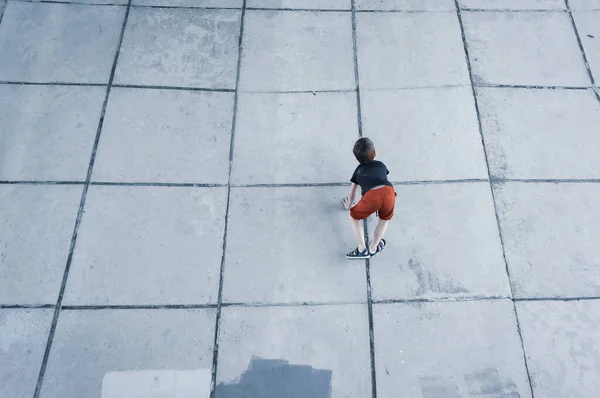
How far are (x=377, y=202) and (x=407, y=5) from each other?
3.10m

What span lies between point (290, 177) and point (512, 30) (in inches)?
126

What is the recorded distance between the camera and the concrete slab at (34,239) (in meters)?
3.84

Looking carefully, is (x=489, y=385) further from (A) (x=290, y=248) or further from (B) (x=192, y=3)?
(B) (x=192, y=3)

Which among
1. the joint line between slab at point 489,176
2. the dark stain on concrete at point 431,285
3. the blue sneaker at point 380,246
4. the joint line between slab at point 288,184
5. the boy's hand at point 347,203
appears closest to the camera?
the joint line between slab at point 489,176

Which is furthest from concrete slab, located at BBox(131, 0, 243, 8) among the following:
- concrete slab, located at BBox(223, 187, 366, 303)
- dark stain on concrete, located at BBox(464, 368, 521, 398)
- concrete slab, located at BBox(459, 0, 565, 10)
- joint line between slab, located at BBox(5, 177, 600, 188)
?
dark stain on concrete, located at BBox(464, 368, 521, 398)

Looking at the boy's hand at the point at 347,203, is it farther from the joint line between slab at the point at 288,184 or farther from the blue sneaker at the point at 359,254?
the blue sneaker at the point at 359,254

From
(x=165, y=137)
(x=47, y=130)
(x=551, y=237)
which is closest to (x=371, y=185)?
(x=551, y=237)

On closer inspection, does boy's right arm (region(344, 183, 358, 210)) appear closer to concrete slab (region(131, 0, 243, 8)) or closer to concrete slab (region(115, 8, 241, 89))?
concrete slab (region(115, 8, 241, 89))

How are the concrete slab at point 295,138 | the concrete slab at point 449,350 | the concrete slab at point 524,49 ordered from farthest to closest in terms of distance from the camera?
the concrete slab at point 524,49, the concrete slab at point 295,138, the concrete slab at point 449,350

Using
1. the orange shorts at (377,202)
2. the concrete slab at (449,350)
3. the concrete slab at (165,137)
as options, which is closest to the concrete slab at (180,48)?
the concrete slab at (165,137)

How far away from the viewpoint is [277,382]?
11.7ft

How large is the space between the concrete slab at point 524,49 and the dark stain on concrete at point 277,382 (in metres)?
3.51

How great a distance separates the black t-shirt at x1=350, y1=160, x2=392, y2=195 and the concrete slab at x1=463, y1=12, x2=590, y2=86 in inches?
86.7

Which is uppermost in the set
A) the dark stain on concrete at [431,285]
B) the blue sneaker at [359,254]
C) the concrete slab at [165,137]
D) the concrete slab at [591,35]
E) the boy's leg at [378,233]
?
the concrete slab at [591,35]
